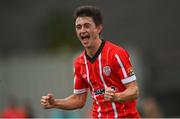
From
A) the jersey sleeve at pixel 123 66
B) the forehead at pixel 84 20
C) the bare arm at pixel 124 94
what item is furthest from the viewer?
the forehead at pixel 84 20

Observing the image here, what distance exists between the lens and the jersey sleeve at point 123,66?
9086 mm

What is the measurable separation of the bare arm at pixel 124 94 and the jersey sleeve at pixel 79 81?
68 cm

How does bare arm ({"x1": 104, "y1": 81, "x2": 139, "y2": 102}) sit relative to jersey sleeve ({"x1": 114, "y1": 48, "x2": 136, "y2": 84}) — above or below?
below

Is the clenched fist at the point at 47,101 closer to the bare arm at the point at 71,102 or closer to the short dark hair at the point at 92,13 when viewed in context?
the bare arm at the point at 71,102

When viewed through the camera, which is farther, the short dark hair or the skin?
the short dark hair

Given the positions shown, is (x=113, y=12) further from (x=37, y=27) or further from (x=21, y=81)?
(x=21, y=81)

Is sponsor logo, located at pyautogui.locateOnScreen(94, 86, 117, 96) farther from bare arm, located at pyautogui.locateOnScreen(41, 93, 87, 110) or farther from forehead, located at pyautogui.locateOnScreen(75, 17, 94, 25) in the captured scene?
forehead, located at pyautogui.locateOnScreen(75, 17, 94, 25)

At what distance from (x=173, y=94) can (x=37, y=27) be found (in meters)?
8.36

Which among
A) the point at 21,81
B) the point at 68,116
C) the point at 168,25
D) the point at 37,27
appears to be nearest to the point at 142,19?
the point at 168,25

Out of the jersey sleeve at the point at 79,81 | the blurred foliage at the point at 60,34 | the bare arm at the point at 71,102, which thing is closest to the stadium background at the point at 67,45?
the blurred foliage at the point at 60,34

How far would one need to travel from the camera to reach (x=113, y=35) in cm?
2861

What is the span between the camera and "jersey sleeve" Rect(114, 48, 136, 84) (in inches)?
358

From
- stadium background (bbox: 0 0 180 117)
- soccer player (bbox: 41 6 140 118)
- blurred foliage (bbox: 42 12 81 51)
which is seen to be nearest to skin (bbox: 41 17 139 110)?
soccer player (bbox: 41 6 140 118)

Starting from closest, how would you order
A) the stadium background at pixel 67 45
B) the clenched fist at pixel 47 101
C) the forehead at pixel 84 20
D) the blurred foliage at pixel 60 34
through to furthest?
the forehead at pixel 84 20 → the clenched fist at pixel 47 101 → the stadium background at pixel 67 45 → the blurred foliage at pixel 60 34
